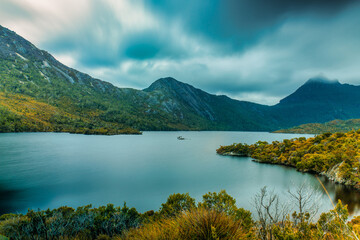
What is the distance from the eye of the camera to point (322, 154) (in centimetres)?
3981

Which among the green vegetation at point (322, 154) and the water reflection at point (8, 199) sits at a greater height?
the green vegetation at point (322, 154)

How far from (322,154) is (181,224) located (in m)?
48.7

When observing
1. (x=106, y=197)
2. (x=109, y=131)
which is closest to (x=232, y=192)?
(x=106, y=197)

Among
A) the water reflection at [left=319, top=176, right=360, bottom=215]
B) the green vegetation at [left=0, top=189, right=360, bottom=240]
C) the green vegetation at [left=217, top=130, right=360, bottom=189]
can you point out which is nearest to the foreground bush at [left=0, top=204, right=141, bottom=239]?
the green vegetation at [left=0, top=189, right=360, bottom=240]

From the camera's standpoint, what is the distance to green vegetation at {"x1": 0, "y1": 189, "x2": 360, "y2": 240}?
388cm

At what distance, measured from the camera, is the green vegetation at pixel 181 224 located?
388 centimetres

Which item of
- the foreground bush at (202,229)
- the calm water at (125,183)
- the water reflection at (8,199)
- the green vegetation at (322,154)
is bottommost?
the calm water at (125,183)

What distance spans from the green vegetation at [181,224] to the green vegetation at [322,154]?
71.8ft

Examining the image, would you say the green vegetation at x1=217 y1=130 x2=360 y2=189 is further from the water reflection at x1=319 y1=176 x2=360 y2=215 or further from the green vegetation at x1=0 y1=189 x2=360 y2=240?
the green vegetation at x1=0 y1=189 x2=360 y2=240

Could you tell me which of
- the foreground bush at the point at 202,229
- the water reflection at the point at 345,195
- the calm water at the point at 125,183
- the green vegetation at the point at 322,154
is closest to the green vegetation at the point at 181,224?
the foreground bush at the point at 202,229

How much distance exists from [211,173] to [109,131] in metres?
127

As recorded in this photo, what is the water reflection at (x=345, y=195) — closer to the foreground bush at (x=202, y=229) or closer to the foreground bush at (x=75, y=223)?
the foreground bush at (x=75, y=223)

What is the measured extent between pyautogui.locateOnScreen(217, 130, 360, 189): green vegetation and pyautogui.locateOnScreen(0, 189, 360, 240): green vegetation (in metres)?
21.9

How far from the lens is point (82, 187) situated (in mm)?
27562
